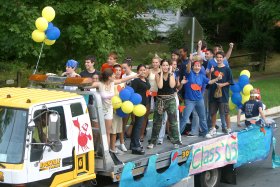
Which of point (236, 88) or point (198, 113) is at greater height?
point (236, 88)

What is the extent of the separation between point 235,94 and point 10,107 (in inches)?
237

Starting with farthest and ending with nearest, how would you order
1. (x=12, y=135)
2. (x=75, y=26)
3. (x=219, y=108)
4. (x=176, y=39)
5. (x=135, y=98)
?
(x=176, y=39) → (x=75, y=26) → (x=219, y=108) → (x=135, y=98) → (x=12, y=135)

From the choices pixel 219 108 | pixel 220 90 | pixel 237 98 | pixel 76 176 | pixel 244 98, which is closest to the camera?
pixel 76 176

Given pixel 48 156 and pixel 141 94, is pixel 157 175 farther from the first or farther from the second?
pixel 48 156

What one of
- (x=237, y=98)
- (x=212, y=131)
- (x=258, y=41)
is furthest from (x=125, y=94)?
(x=258, y=41)

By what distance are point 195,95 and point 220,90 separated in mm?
753

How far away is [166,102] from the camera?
31.4 ft

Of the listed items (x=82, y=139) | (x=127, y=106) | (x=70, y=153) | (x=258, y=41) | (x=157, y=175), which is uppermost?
(x=258, y=41)

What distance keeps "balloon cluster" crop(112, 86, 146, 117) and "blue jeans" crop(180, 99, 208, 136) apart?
6.17ft

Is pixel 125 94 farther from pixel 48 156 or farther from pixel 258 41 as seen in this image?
pixel 258 41

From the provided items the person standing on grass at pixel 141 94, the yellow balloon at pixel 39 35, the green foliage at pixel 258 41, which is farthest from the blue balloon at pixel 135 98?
the green foliage at pixel 258 41

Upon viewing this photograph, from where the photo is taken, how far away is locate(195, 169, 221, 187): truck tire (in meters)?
9.96

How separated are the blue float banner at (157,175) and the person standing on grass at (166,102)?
47 centimetres

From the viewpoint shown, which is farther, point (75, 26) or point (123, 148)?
point (75, 26)
